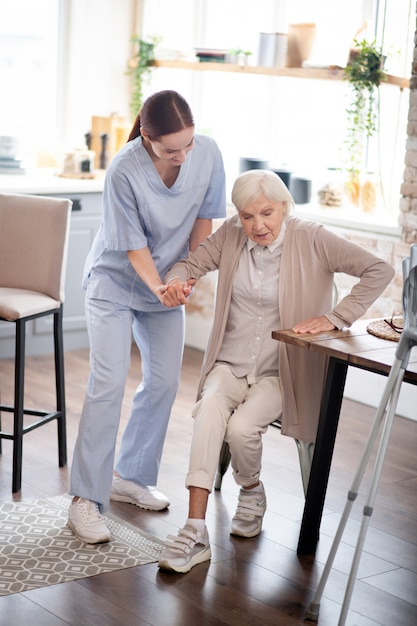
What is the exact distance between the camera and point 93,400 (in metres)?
3.14

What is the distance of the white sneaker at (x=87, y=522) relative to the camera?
10.2ft

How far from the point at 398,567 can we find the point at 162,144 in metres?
1.49

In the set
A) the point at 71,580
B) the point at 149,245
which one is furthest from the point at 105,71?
the point at 71,580

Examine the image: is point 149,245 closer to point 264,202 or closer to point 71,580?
point 264,202

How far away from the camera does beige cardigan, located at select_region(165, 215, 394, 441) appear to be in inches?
121

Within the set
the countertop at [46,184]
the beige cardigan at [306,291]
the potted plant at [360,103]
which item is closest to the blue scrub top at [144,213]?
the beige cardigan at [306,291]

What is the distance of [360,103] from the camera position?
5.00 meters

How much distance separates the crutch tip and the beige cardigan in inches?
24.0

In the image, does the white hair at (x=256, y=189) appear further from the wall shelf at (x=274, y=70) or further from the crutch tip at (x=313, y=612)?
the wall shelf at (x=274, y=70)

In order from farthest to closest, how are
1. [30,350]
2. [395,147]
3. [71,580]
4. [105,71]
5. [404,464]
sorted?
[105,71], [30,350], [395,147], [404,464], [71,580]

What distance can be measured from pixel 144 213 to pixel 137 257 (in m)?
0.14

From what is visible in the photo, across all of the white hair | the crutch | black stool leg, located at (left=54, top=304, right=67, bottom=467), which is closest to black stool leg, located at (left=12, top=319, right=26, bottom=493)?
black stool leg, located at (left=54, top=304, right=67, bottom=467)

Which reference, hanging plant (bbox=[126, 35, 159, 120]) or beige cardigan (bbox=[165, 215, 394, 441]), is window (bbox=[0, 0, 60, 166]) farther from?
beige cardigan (bbox=[165, 215, 394, 441])

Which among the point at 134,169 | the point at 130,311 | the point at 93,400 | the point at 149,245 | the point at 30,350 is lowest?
the point at 30,350
